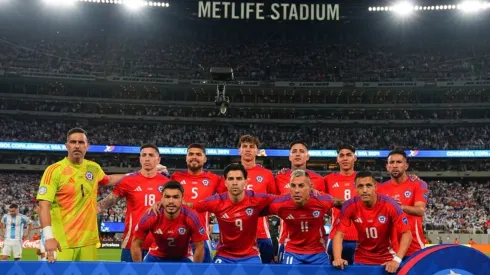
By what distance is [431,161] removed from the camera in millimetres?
46844

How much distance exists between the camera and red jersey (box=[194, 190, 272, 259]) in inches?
253

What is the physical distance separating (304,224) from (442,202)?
3763 cm

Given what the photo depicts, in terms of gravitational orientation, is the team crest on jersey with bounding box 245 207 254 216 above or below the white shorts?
above

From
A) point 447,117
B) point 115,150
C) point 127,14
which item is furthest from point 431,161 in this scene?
point 127,14

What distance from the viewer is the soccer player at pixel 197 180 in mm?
7500

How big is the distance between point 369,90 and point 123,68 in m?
26.7

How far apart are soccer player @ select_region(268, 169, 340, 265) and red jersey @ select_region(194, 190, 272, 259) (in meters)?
0.33

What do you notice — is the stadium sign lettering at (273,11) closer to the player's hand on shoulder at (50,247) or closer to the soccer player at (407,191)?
the soccer player at (407,191)

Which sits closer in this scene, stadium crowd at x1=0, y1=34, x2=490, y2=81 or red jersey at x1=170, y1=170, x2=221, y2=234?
red jersey at x1=170, y1=170, x2=221, y2=234

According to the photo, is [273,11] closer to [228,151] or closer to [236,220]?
[228,151]

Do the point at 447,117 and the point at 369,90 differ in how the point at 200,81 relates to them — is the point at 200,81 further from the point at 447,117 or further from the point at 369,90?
the point at 447,117

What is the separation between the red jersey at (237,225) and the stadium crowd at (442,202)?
2725 centimetres

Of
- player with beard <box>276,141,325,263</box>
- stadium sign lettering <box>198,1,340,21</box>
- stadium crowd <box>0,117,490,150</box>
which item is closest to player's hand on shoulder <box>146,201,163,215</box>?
player with beard <box>276,141,325,263</box>

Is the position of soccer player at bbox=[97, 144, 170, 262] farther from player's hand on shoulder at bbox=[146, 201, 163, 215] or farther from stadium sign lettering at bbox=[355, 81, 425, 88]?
stadium sign lettering at bbox=[355, 81, 425, 88]
